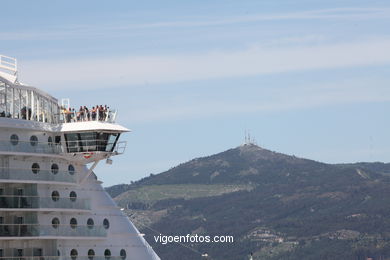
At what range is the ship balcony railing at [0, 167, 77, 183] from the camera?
261ft

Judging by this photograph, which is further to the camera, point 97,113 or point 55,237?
point 97,113

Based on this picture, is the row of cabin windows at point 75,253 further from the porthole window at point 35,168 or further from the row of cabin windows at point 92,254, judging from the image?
the porthole window at point 35,168

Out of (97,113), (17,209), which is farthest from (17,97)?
(17,209)

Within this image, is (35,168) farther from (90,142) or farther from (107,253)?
(107,253)

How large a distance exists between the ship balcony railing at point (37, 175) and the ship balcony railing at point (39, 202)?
4.00 ft

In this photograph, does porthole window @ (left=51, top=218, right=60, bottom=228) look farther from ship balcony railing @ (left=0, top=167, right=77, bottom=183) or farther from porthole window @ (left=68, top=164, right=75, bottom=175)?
porthole window @ (left=68, top=164, right=75, bottom=175)

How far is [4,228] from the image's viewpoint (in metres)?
79.0

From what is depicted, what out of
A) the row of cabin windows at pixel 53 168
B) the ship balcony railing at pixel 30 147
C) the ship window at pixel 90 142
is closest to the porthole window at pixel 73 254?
the row of cabin windows at pixel 53 168

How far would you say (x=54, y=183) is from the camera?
81.9 metres

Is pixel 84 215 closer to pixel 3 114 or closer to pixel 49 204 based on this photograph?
pixel 49 204

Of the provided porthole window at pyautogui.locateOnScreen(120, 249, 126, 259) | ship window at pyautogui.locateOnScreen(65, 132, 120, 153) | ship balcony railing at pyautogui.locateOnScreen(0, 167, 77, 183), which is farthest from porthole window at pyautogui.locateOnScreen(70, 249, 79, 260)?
ship window at pyautogui.locateOnScreen(65, 132, 120, 153)

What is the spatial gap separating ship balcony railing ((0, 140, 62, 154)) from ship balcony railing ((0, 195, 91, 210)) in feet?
10.1

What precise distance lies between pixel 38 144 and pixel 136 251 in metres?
12.6

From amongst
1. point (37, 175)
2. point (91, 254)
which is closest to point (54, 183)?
point (37, 175)
